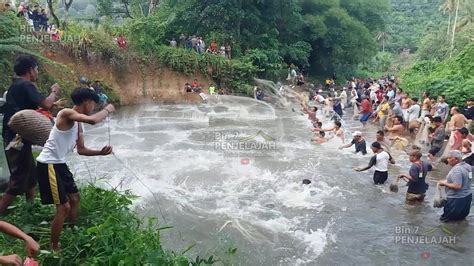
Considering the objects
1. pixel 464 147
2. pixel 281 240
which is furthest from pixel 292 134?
pixel 281 240

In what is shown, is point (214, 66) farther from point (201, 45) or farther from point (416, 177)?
point (416, 177)

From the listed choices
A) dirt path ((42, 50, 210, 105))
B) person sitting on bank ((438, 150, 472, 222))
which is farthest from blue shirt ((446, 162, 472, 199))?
dirt path ((42, 50, 210, 105))

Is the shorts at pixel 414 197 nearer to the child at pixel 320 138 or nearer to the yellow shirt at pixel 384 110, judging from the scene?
the child at pixel 320 138

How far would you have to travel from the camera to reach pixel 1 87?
12719 millimetres

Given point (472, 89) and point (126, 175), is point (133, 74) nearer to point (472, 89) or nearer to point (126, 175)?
point (126, 175)

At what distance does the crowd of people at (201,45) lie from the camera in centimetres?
2386

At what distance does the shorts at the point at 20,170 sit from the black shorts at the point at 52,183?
2.67 feet

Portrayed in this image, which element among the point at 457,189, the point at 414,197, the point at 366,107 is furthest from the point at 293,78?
the point at 457,189

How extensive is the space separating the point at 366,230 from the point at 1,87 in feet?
34.0

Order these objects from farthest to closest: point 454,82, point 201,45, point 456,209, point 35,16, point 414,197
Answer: point 201,45, point 35,16, point 454,82, point 414,197, point 456,209

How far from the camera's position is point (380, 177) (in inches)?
394

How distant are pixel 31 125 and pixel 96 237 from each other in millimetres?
1395

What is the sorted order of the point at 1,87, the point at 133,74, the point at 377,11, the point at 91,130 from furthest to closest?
the point at 377,11, the point at 133,74, the point at 91,130, the point at 1,87

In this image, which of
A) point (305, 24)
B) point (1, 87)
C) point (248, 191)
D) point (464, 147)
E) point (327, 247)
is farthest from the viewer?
point (305, 24)
